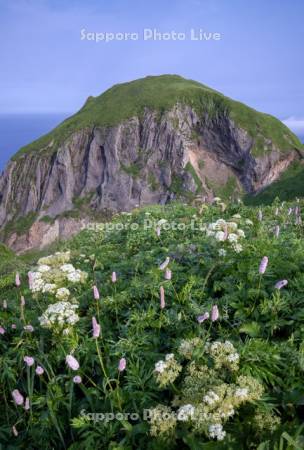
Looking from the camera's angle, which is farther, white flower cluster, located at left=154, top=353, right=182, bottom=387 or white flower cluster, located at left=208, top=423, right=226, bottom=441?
white flower cluster, located at left=154, top=353, right=182, bottom=387

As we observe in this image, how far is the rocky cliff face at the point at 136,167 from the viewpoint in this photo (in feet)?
542

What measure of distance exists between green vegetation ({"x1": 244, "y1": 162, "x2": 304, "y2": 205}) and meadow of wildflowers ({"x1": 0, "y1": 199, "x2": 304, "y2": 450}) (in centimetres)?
10161

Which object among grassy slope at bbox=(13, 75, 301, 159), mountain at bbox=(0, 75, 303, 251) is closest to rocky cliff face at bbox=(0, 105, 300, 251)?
mountain at bbox=(0, 75, 303, 251)

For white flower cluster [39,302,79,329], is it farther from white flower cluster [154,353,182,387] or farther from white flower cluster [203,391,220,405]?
white flower cluster [203,391,220,405]

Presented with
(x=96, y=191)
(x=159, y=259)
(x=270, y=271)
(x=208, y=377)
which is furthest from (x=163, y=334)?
(x=96, y=191)

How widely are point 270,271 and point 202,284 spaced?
1.11 metres

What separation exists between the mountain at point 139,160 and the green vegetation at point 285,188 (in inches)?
148

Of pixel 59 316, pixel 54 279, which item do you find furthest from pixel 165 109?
pixel 59 316

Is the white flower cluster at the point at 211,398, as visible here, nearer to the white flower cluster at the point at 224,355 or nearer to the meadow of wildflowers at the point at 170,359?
the meadow of wildflowers at the point at 170,359

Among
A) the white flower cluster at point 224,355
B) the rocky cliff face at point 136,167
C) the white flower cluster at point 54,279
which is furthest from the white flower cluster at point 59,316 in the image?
the rocky cliff face at point 136,167

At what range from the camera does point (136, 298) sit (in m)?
6.66

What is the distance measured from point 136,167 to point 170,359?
175 meters

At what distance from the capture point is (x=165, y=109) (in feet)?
580

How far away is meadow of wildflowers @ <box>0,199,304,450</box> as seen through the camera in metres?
4.06
